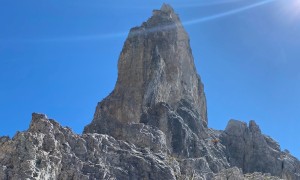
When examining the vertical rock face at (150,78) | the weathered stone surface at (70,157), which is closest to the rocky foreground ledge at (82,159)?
the weathered stone surface at (70,157)

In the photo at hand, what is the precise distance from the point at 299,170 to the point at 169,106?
148 ft

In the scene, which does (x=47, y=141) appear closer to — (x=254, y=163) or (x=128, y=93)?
(x=128, y=93)

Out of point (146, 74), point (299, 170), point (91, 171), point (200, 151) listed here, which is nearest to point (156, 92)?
point (146, 74)

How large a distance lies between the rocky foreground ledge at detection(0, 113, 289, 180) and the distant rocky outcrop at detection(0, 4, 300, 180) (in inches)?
7.3

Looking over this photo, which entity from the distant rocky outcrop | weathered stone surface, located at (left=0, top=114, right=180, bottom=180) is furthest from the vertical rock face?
weathered stone surface, located at (left=0, top=114, right=180, bottom=180)

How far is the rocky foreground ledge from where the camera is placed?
346 feet

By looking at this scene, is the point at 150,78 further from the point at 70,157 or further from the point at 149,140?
the point at 70,157

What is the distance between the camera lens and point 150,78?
179500mm

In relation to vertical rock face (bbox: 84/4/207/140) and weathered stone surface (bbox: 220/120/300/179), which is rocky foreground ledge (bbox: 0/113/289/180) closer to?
vertical rock face (bbox: 84/4/207/140)

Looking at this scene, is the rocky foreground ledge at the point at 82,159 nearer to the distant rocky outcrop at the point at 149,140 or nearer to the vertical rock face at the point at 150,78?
the distant rocky outcrop at the point at 149,140

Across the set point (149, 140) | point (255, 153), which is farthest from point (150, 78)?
point (149, 140)

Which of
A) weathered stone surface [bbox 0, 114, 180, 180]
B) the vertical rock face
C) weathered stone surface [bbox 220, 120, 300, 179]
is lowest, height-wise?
weathered stone surface [bbox 0, 114, 180, 180]

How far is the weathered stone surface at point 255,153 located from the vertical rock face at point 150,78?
1103cm

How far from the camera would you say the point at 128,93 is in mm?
179125
